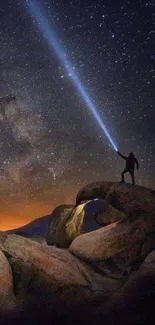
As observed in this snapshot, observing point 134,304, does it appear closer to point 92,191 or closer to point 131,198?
point 131,198

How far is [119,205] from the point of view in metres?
14.7

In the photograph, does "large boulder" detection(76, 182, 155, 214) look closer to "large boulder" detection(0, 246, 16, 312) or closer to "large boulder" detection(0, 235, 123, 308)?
"large boulder" detection(0, 235, 123, 308)

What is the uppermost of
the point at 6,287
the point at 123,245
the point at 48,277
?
the point at 6,287

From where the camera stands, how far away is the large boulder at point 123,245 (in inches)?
529

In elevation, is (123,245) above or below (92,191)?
below

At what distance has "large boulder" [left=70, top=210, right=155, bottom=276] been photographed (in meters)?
13.4

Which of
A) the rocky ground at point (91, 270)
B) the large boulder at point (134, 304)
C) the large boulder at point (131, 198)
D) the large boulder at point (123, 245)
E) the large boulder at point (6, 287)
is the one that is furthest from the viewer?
the large boulder at point (131, 198)

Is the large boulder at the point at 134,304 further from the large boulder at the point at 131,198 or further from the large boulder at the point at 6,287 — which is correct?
the large boulder at the point at 131,198

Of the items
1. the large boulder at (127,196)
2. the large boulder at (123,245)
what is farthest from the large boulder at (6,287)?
the large boulder at (127,196)

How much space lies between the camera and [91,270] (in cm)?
1353

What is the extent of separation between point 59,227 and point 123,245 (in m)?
5.20

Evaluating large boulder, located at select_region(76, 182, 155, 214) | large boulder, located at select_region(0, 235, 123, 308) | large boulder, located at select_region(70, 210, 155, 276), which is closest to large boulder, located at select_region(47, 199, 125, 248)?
large boulder, located at select_region(76, 182, 155, 214)

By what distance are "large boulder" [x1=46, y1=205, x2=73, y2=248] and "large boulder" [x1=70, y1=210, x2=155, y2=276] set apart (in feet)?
8.44

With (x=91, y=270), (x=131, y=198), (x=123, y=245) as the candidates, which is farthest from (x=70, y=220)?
(x=131, y=198)
